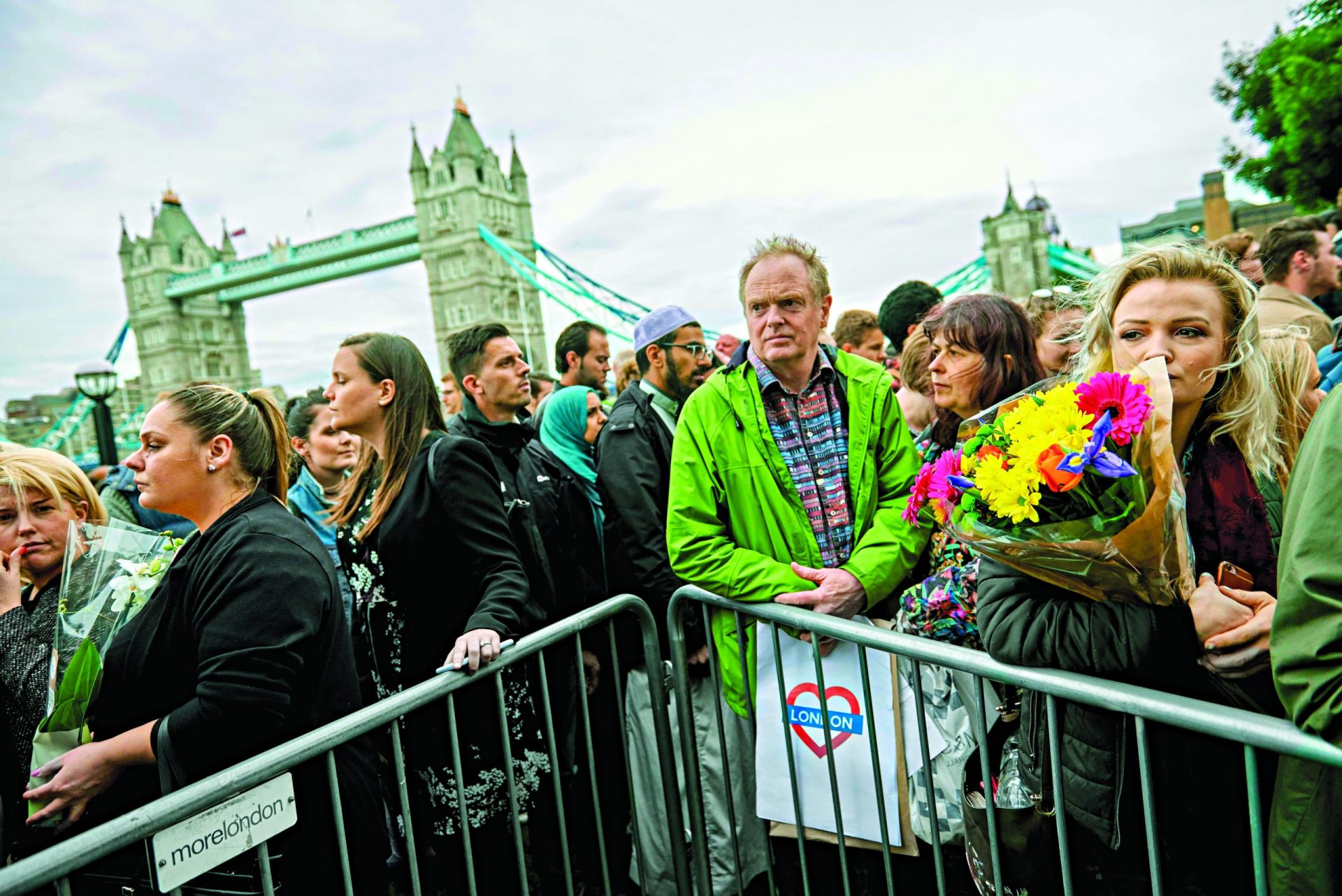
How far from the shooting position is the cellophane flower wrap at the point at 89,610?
1.62 meters

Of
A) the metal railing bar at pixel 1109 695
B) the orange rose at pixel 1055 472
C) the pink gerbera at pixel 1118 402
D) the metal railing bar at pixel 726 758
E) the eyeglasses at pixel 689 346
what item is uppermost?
the eyeglasses at pixel 689 346

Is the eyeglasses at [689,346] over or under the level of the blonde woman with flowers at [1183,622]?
over

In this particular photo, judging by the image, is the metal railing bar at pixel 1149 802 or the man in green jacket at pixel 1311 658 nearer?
the man in green jacket at pixel 1311 658

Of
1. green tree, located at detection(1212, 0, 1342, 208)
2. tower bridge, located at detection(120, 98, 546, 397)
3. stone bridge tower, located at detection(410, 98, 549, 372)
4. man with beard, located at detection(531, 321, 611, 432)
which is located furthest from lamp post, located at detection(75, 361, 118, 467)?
stone bridge tower, located at detection(410, 98, 549, 372)

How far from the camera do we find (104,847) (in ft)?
3.94

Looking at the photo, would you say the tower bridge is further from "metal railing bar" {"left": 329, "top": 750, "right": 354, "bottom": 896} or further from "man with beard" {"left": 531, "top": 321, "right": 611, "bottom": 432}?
"metal railing bar" {"left": 329, "top": 750, "right": 354, "bottom": 896}

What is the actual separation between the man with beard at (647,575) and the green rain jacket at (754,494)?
1.35ft

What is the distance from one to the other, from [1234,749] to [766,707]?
38.8 inches

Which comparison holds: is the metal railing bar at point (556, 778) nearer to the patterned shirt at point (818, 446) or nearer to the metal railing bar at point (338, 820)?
the metal railing bar at point (338, 820)

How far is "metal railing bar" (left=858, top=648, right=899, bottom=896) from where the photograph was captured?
1.69m

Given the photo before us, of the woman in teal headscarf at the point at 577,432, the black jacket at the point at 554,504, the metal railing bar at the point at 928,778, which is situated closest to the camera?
the metal railing bar at the point at 928,778

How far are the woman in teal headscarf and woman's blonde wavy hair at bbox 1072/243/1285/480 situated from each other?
2.03 metres

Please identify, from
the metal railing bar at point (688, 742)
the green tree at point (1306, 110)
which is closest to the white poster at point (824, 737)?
the metal railing bar at point (688, 742)

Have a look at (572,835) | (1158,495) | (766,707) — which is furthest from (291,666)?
(572,835)
